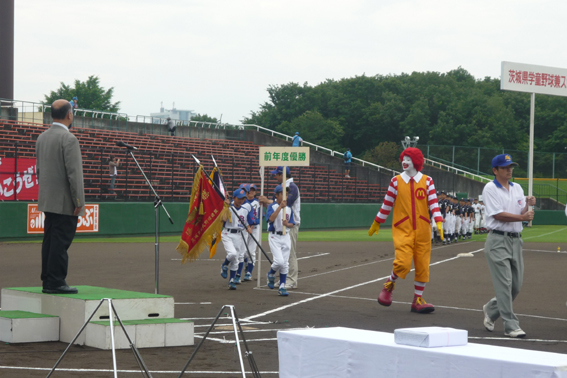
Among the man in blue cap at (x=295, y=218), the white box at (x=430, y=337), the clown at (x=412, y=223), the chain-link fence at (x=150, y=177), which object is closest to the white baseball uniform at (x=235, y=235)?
the man in blue cap at (x=295, y=218)

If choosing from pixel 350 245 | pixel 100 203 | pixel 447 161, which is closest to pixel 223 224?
pixel 350 245

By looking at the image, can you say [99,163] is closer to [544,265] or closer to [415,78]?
[544,265]

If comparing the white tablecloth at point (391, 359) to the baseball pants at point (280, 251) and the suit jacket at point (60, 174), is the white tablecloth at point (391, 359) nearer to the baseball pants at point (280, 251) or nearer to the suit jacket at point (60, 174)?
the suit jacket at point (60, 174)

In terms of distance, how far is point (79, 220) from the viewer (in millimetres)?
27328

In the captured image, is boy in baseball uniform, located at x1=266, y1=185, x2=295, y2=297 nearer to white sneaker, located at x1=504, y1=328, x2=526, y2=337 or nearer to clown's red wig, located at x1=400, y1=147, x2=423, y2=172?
clown's red wig, located at x1=400, y1=147, x2=423, y2=172

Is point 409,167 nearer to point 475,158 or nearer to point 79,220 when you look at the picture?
point 79,220

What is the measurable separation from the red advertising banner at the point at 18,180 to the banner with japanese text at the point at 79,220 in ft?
2.03

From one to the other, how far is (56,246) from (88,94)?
87973 mm

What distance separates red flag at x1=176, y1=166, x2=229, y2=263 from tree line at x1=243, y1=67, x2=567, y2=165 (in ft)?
228

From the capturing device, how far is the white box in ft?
10.4

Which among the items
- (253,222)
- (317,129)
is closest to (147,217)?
(253,222)

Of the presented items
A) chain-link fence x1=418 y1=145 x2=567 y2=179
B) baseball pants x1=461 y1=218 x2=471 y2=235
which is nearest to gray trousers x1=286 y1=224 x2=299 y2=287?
baseball pants x1=461 y1=218 x2=471 y2=235

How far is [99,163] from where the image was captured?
29922mm

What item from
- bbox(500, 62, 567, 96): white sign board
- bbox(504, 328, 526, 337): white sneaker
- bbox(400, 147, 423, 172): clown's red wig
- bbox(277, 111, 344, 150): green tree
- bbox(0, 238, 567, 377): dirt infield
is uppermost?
bbox(277, 111, 344, 150): green tree
